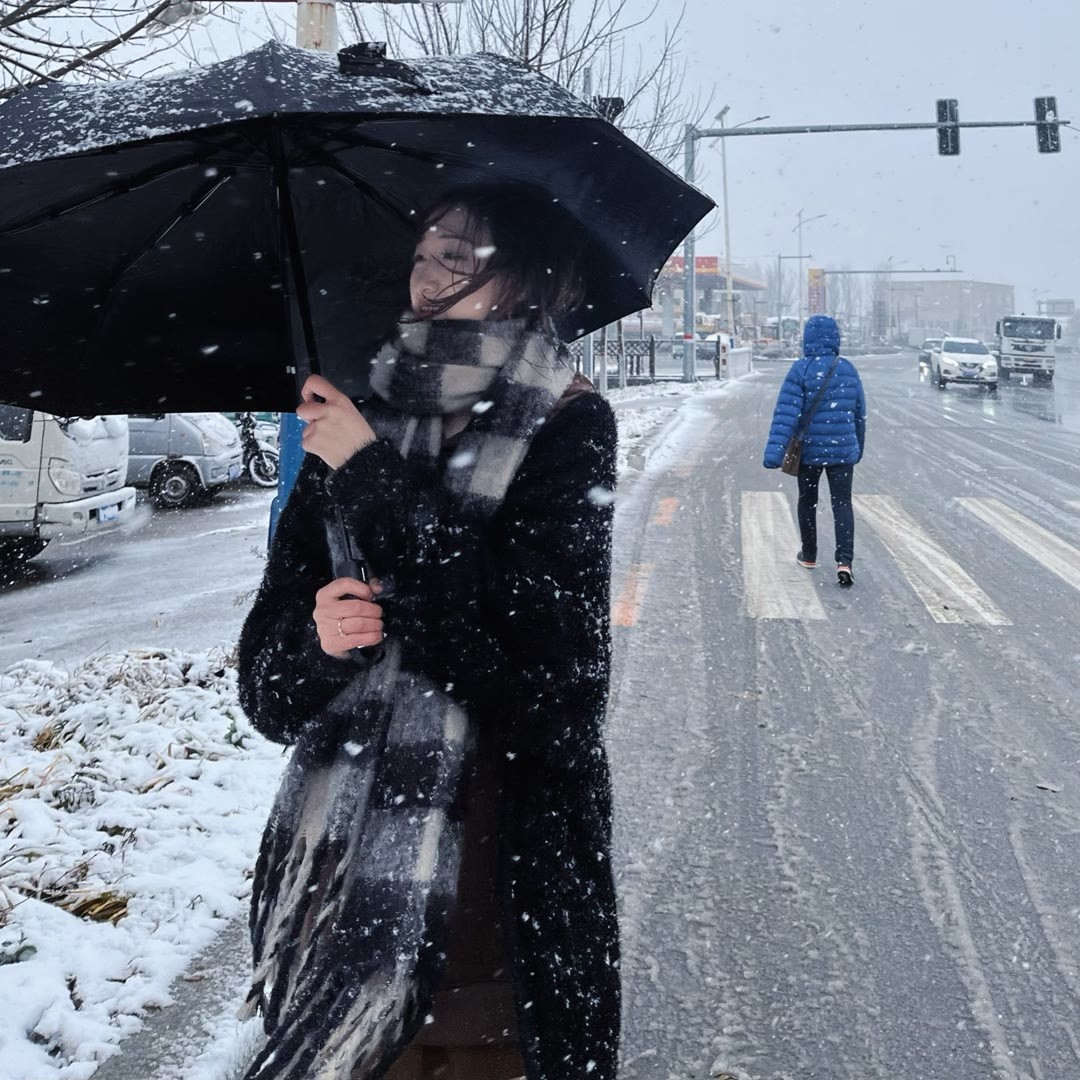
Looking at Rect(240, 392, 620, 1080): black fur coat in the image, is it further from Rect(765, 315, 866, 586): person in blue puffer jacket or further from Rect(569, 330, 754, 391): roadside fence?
Rect(569, 330, 754, 391): roadside fence

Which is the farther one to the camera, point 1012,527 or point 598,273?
point 1012,527

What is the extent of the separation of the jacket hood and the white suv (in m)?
27.9

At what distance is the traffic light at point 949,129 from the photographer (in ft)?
69.4

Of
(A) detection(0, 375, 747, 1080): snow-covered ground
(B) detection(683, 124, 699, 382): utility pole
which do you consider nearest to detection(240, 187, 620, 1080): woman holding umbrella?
(A) detection(0, 375, 747, 1080): snow-covered ground

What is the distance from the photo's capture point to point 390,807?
153 centimetres

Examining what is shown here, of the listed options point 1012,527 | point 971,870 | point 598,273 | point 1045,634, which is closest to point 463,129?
point 598,273

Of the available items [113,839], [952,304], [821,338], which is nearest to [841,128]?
[821,338]

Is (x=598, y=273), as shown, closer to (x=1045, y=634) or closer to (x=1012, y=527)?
(x=1045, y=634)

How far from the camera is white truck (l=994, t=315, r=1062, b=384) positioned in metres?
36.7

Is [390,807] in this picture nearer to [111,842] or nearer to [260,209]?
[260,209]

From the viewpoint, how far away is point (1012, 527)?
1016cm

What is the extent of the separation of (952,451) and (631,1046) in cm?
1530

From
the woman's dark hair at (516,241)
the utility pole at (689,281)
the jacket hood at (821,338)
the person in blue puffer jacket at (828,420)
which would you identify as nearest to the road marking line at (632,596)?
the person in blue puffer jacket at (828,420)

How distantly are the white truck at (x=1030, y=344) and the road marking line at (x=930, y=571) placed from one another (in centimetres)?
2898
